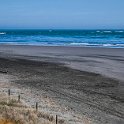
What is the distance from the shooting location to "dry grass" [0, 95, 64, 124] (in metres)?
14.2

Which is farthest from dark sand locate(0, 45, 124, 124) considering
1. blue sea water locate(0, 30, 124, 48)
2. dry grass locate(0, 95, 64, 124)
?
blue sea water locate(0, 30, 124, 48)

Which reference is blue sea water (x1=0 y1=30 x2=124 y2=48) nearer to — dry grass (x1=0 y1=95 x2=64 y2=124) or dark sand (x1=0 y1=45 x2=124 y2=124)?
dark sand (x1=0 y1=45 x2=124 y2=124)

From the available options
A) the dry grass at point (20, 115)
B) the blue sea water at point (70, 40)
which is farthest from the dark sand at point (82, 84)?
the blue sea water at point (70, 40)

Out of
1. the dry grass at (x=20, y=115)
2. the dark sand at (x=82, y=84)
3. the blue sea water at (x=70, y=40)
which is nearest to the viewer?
the dry grass at (x=20, y=115)

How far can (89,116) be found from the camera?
1809 centimetres

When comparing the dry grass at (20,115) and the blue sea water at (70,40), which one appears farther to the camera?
the blue sea water at (70,40)

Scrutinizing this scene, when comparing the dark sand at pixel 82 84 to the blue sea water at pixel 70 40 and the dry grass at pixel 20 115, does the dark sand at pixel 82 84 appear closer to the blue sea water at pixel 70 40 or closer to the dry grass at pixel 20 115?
the dry grass at pixel 20 115

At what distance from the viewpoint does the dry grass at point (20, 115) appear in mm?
14197

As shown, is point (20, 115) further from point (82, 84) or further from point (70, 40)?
point (70, 40)

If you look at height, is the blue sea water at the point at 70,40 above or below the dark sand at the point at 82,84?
below

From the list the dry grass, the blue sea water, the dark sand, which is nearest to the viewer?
the dry grass

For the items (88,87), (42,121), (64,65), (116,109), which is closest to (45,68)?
(64,65)

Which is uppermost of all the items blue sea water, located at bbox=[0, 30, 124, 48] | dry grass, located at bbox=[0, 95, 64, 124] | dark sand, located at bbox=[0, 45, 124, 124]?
dry grass, located at bbox=[0, 95, 64, 124]

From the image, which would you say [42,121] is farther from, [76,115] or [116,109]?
[116,109]
